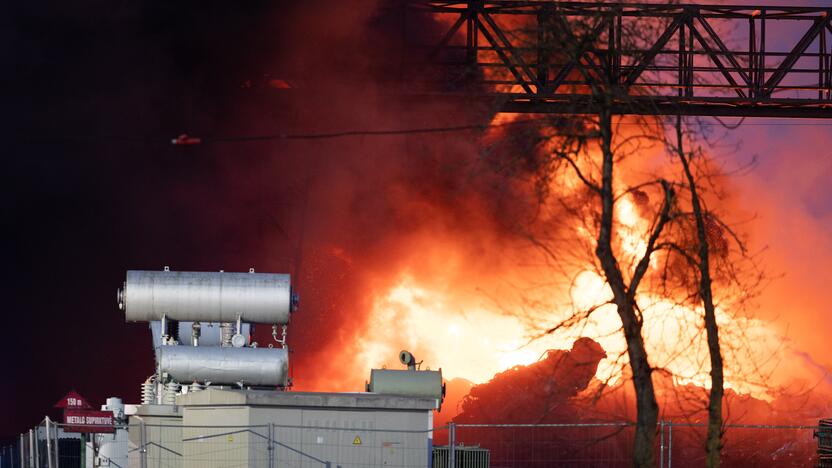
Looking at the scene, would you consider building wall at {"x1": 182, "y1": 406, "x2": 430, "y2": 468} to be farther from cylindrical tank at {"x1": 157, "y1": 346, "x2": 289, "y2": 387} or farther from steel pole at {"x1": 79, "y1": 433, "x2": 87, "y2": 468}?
steel pole at {"x1": 79, "y1": 433, "x2": 87, "y2": 468}

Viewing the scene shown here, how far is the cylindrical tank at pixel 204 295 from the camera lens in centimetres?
2395

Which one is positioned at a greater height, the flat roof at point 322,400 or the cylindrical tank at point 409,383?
the cylindrical tank at point 409,383

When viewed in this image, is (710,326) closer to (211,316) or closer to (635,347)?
(635,347)

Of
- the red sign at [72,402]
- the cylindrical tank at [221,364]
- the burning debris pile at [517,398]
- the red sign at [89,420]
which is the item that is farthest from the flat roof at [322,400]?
the burning debris pile at [517,398]

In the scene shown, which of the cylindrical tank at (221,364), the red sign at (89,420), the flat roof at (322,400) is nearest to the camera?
the flat roof at (322,400)

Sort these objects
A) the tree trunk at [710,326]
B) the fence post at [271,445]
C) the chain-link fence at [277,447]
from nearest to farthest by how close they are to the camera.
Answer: the tree trunk at [710,326], the fence post at [271,445], the chain-link fence at [277,447]

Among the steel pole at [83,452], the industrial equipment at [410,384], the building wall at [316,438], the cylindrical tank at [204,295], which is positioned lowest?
the steel pole at [83,452]

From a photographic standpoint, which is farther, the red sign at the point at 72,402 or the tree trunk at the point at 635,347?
the red sign at the point at 72,402

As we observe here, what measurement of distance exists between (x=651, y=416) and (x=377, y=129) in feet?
62.2

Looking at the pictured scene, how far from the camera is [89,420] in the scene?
26.5 meters

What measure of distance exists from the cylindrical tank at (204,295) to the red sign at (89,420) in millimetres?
2988

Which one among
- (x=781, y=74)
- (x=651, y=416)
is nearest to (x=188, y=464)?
(x=651, y=416)

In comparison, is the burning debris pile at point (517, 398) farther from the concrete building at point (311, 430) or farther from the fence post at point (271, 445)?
the fence post at point (271, 445)

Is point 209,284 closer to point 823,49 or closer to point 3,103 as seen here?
point 3,103
